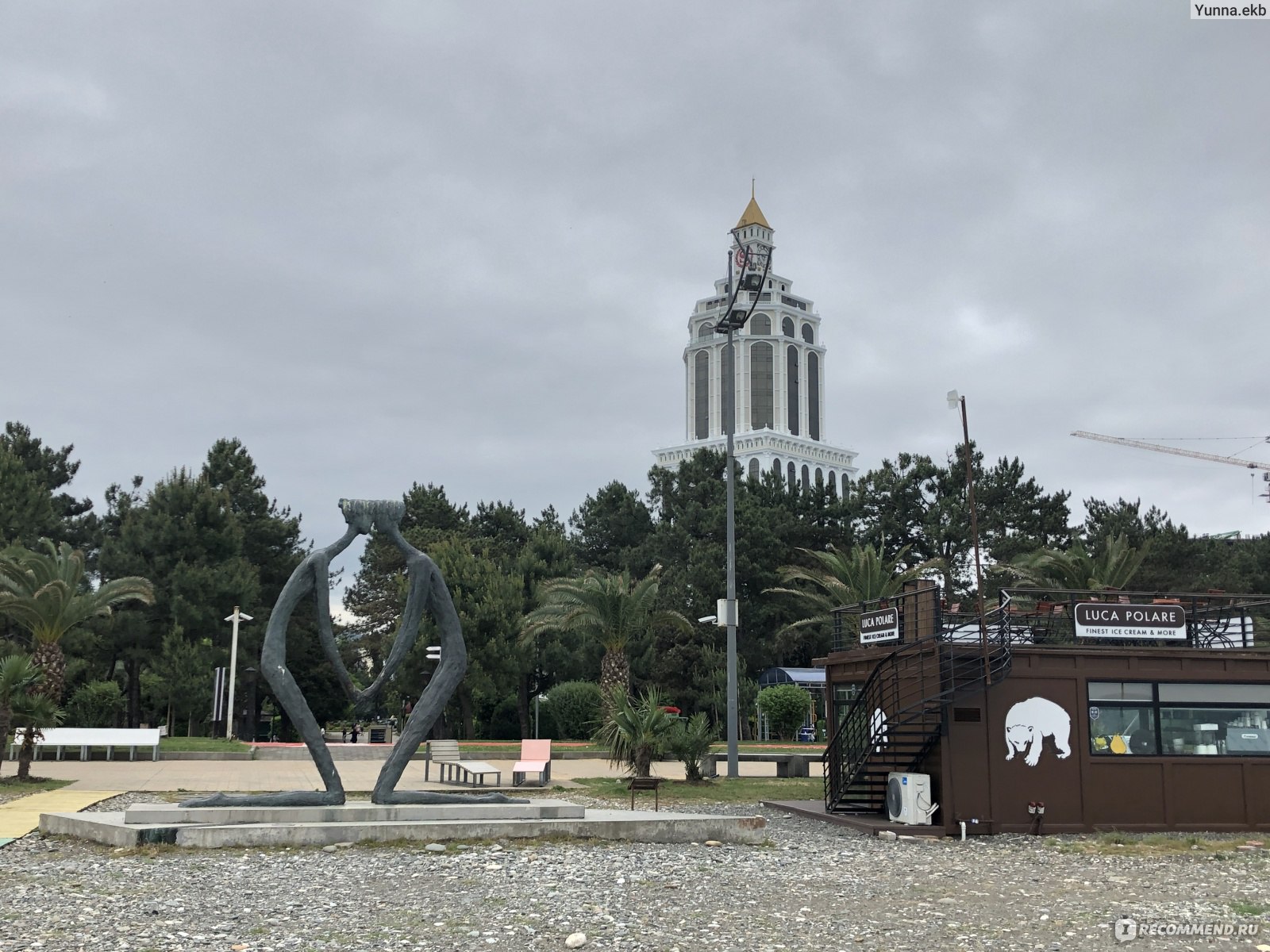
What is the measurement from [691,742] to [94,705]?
79.6ft

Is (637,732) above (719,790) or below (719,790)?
above

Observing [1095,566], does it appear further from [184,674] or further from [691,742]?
[184,674]

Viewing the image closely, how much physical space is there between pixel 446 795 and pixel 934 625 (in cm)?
748

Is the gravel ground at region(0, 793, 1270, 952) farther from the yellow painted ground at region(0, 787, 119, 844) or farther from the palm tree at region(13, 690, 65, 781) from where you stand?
the palm tree at region(13, 690, 65, 781)

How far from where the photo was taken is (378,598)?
66875 mm

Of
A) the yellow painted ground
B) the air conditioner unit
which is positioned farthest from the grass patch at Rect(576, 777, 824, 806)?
the yellow painted ground

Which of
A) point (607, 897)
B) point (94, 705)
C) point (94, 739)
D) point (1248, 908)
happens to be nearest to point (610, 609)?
point (94, 739)

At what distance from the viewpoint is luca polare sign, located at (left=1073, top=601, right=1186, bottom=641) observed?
17500 mm

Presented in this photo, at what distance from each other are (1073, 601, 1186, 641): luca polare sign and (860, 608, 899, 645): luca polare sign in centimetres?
270

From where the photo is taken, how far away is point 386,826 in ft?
43.2

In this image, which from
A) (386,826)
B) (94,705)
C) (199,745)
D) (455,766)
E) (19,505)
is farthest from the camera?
(19,505)

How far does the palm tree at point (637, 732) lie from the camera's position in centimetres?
2314

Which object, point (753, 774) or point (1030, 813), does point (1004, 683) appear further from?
point (753, 774)

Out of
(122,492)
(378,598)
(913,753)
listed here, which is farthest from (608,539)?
(913,753)
